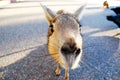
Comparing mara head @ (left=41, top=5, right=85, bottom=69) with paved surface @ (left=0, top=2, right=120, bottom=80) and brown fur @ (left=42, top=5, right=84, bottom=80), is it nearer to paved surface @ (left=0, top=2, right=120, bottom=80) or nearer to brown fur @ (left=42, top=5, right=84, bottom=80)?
brown fur @ (left=42, top=5, right=84, bottom=80)

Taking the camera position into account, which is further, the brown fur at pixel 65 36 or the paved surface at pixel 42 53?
the paved surface at pixel 42 53

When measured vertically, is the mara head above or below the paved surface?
above

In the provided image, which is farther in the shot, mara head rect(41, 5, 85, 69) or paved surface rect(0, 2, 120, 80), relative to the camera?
paved surface rect(0, 2, 120, 80)

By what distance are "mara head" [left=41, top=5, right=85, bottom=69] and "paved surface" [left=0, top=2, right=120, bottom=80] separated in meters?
0.91

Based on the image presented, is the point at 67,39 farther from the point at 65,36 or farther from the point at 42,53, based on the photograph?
the point at 42,53

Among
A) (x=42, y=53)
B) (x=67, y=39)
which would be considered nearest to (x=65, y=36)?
(x=67, y=39)

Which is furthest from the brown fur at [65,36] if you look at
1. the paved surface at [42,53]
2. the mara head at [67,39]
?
the paved surface at [42,53]

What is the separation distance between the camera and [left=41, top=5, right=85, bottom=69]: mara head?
1687 millimetres

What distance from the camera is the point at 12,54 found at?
3.62 m

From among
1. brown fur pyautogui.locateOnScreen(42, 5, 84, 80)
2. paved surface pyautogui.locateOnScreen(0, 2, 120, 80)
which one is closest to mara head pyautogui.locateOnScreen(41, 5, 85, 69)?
brown fur pyautogui.locateOnScreen(42, 5, 84, 80)

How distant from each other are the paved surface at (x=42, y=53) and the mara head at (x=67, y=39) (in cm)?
91

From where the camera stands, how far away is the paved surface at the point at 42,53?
300 cm

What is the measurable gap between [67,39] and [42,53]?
6.48ft

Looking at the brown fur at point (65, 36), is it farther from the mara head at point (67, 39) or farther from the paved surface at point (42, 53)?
the paved surface at point (42, 53)
